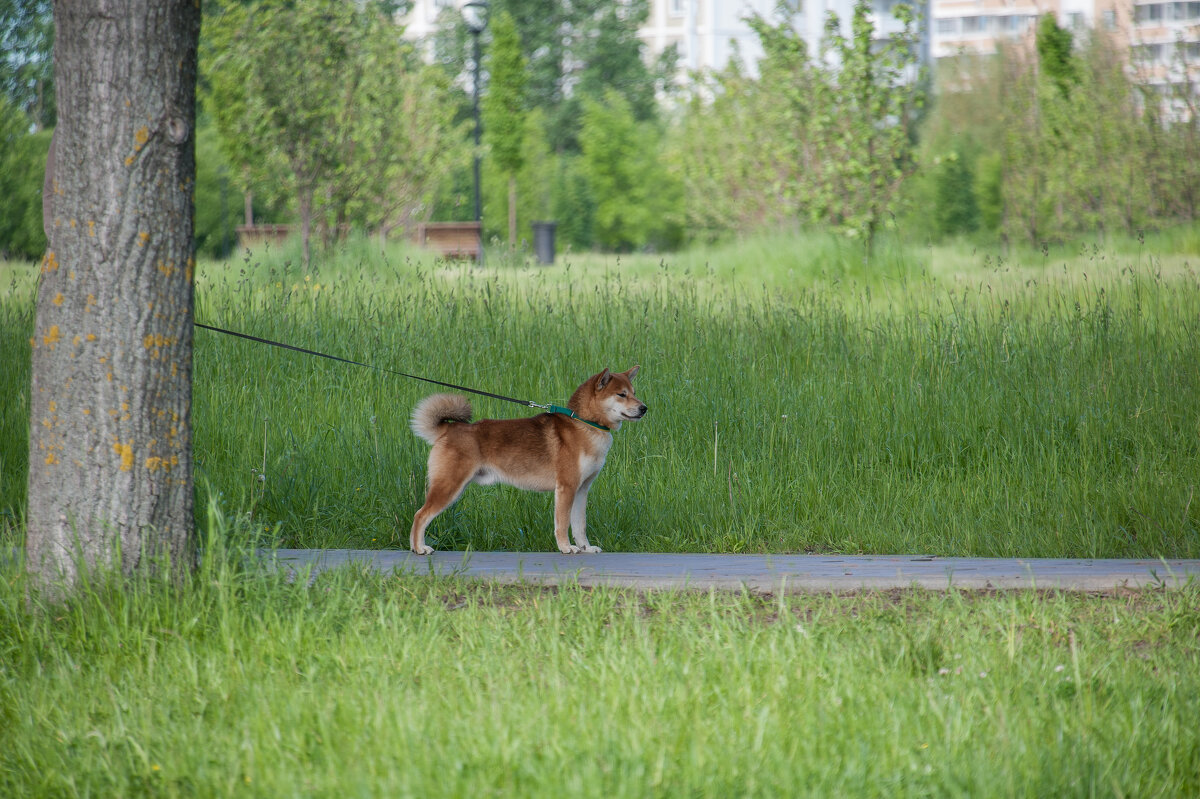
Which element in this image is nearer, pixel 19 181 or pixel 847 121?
pixel 847 121

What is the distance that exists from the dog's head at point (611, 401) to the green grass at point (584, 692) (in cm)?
138

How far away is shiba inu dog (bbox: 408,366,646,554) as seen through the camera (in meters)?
5.83

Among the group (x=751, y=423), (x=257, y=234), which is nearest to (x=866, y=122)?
(x=751, y=423)

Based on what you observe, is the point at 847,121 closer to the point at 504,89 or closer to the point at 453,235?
the point at 453,235

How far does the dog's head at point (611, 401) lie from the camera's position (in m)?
6.04

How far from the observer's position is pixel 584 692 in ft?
12.1

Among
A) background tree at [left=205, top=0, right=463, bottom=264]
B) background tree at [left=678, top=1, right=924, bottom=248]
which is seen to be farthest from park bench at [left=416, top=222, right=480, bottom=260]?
background tree at [left=678, top=1, right=924, bottom=248]

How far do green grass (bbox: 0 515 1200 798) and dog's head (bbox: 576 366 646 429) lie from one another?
4.51 ft

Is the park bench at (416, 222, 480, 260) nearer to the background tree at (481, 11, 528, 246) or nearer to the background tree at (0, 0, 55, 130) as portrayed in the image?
the background tree at (481, 11, 528, 246)

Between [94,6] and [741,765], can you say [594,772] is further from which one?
[94,6]

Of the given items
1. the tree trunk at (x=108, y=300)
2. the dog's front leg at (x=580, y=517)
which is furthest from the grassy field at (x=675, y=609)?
the dog's front leg at (x=580, y=517)

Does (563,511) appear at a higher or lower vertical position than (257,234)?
lower

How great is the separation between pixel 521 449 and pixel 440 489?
0.49m

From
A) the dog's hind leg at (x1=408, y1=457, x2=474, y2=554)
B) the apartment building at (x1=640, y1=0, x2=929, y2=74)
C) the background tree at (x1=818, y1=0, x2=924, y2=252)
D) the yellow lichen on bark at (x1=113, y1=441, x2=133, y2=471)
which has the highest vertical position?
the apartment building at (x1=640, y1=0, x2=929, y2=74)
